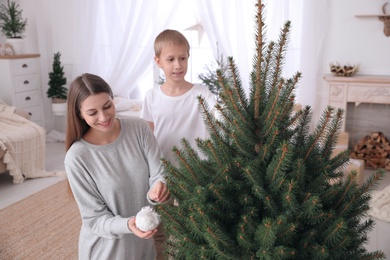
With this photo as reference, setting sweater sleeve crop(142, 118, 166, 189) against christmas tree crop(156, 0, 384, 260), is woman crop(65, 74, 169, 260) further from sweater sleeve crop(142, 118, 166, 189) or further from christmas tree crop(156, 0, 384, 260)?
christmas tree crop(156, 0, 384, 260)

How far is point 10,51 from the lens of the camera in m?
4.67

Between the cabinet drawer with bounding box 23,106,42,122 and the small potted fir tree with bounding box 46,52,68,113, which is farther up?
the small potted fir tree with bounding box 46,52,68,113

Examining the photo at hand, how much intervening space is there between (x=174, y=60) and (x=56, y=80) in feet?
11.9

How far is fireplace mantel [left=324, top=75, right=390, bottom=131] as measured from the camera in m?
3.77

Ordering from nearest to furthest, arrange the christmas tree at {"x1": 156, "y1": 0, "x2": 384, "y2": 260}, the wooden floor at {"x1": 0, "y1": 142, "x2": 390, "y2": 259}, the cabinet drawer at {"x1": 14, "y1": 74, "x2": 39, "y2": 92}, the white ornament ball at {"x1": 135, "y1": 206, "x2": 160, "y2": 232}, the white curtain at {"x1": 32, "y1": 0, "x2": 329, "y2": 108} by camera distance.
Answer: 1. the christmas tree at {"x1": 156, "y1": 0, "x2": 384, "y2": 260}
2. the white ornament ball at {"x1": 135, "y1": 206, "x2": 160, "y2": 232}
3. the wooden floor at {"x1": 0, "y1": 142, "x2": 390, "y2": 259}
4. the white curtain at {"x1": 32, "y1": 0, "x2": 329, "y2": 108}
5. the cabinet drawer at {"x1": 14, "y1": 74, "x2": 39, "y2": 92}

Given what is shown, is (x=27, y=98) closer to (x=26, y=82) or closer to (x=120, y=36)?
(x=26, y=82)

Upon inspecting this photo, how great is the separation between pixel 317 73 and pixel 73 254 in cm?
304

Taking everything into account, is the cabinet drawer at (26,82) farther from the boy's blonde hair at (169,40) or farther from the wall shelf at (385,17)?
the wall shelf at (385,17)

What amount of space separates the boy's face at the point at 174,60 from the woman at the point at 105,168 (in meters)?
0.40

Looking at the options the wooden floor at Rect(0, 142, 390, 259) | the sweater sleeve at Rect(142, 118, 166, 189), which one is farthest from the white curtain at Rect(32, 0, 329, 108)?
the sweater sleeve at Rect(142, 118, 166, 189)

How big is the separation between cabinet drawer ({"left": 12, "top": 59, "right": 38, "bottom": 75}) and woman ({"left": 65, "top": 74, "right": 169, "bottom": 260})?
377 cm

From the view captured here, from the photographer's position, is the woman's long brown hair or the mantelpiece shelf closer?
the woman's long brown hair

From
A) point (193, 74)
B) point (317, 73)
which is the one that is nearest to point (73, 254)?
point (193, 74)

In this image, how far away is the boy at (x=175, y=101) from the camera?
170 cm
